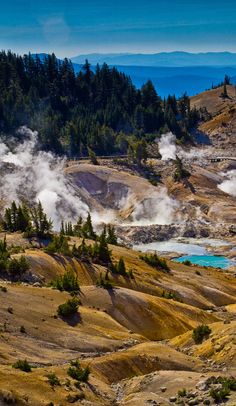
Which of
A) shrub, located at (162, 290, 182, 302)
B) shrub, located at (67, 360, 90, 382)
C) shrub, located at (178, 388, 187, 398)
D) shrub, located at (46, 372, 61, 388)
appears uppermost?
shrub, located at (46, 372, 61, 388)

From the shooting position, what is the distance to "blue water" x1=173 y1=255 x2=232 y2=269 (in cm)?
10881

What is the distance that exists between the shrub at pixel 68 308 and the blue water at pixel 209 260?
6263cm

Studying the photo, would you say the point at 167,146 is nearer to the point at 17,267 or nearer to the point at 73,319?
the point at 17,267

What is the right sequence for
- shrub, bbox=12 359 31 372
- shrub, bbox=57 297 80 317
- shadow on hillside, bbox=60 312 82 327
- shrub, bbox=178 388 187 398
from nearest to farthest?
shrub, bbox=12 359 31 372, shrub, bbox=178 388 187 398, shadow on hillside, bbox=60 312 82 327, shrub, bbox=57 297 80 317

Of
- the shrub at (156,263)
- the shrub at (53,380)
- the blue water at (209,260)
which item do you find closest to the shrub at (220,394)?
the shrub at (53,380)

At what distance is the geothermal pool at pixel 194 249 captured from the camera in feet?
361

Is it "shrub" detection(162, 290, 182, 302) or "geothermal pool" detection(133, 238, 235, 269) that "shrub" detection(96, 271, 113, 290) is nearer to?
"shrub" detection(162, 290, 182, 302)

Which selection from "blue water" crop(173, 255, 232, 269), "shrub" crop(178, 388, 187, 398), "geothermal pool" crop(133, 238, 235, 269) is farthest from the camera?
"geothermal pool" crop(133, 238, 235, 269)

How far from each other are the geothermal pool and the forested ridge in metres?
50.5

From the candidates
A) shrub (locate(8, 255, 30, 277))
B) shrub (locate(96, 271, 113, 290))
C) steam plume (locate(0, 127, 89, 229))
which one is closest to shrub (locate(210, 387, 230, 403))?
shrub (locate(96, 271, 113, 290))

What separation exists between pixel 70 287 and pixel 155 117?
13956 centimetres

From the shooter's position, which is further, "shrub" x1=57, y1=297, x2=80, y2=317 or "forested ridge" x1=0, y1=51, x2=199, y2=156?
"forested ridge" x1=0, y1=51, x2=199, y2=156

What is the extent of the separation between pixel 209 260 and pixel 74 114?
87.5m

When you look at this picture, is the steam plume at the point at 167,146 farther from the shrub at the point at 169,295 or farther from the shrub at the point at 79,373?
the shrub at the point at 79,373
